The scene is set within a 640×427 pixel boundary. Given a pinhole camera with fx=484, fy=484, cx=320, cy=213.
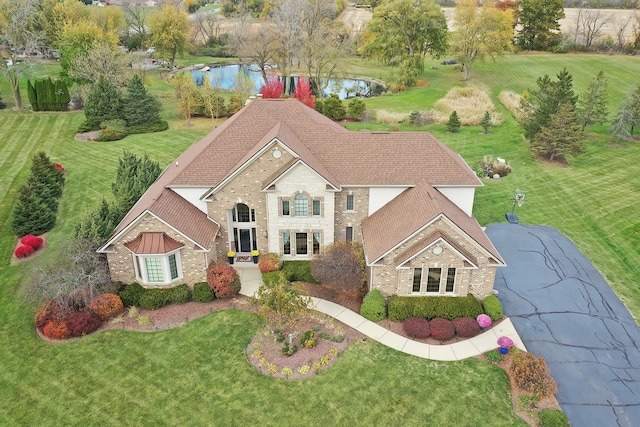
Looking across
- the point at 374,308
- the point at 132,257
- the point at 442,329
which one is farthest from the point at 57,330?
the point at 442,329

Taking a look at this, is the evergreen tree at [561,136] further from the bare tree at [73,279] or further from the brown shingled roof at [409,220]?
the bare tree at [73,279]

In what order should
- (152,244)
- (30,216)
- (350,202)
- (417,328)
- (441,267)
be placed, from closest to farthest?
(417,328), (441,267), (152,244), (350,202), (30,216)

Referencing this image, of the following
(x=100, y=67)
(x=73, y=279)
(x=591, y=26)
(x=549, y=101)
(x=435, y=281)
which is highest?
(x=591, y=26)

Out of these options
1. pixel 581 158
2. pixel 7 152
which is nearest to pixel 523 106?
pixel 581 158

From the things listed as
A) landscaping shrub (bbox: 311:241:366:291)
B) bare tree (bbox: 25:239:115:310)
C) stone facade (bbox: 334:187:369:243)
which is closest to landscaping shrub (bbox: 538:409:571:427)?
landscaping shrub (bbox: 311:241:366:291)

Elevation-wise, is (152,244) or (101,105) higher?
(101,105)

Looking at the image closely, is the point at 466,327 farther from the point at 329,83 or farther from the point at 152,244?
the point at 329,83

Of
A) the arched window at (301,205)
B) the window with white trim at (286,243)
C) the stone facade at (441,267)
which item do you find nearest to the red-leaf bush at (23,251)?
the window with white trim at (286,243)
